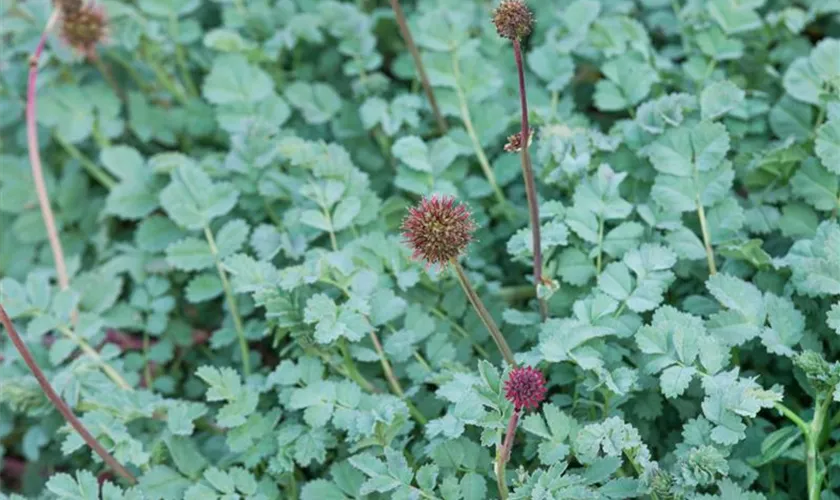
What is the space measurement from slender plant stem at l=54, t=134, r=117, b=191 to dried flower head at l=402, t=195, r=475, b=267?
1.01m

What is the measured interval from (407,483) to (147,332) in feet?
2.45

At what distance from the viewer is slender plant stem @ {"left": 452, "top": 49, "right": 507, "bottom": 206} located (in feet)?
6.12

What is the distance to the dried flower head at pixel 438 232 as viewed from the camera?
4.19 ft

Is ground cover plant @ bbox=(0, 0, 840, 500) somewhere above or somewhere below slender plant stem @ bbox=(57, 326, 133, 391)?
above

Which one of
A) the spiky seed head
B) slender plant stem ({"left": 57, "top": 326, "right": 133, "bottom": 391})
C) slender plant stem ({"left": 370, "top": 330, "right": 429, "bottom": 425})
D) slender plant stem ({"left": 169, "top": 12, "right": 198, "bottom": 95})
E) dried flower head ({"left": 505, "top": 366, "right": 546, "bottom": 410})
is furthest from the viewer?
slender plant stem ({"left": 169, "top": 12, "right": 198, "bottom": 95})

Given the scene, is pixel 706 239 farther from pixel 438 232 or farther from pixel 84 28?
pixel 84 28

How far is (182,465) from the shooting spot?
1595mm

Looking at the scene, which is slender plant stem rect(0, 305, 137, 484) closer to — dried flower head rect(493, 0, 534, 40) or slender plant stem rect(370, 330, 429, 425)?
slender plant stem rect(370, 330, 429, 425)

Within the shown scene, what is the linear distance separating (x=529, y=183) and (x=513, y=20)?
23 centimetres

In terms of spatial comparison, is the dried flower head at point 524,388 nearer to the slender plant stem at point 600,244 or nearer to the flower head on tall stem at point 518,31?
the flower head on tall stem at point 518,31

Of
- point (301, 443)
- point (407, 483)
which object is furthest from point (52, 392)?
point (407, 483)

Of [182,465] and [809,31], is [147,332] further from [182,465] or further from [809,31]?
[809,31]

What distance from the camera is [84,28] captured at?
6.83 ft

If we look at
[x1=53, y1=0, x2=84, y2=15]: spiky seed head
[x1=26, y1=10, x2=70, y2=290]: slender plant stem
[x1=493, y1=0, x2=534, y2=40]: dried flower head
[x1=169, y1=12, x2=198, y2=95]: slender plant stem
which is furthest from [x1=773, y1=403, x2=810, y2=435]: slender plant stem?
[x1=53, y1=0, x2=84, y2=15]: spiky seed head
